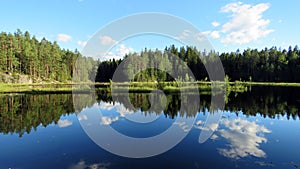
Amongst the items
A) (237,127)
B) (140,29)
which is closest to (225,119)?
(237,127)

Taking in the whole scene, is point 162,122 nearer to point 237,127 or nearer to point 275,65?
point 237,127

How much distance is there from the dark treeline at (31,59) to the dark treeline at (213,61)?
22871 mm

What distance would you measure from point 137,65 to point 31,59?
4381 centimetres

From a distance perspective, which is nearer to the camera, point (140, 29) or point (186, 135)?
point (186, 135)

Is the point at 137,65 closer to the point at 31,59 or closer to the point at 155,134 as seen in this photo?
the point at 31,59

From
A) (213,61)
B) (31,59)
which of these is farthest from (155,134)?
(213,61)

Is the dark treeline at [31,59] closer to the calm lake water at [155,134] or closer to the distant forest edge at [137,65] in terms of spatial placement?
the distant forest edge at [137,65]

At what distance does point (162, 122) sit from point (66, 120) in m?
10.0

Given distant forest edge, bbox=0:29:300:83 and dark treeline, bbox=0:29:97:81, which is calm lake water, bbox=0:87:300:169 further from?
dark treeline, bbox=0:29:97:81

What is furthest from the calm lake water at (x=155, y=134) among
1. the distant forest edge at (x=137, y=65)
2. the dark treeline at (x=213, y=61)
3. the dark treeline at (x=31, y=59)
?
the dark treeline at (x=213, y=61)

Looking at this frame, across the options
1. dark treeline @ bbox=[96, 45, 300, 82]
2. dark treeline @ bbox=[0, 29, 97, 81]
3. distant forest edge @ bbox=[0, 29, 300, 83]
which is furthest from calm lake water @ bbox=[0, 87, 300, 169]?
dark treeline @ bbox=[96, 45, 300, 82]

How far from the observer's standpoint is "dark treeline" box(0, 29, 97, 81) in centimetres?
7788

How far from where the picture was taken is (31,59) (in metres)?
81.2

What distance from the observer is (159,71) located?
310 ft
